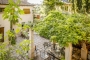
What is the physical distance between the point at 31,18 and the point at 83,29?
19222mm

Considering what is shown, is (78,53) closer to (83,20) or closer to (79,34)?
(83,20)

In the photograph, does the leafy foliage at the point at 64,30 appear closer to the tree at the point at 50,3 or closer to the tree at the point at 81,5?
the tree at the point at 81,5

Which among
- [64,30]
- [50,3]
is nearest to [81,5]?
[50,3]

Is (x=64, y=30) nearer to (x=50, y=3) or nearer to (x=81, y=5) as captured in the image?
(x=81, y=5)

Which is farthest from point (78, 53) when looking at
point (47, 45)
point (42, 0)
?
point (42, 0)

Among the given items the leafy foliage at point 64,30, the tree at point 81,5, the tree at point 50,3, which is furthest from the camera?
the tree at point 50,3

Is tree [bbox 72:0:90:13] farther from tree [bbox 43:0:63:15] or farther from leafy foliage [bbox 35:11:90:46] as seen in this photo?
leafy foliage [bbox 35:11:90:46]

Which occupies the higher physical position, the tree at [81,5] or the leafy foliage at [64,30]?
the tree at [81,5]

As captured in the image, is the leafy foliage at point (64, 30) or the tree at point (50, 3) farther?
the tree at point (50, 3)

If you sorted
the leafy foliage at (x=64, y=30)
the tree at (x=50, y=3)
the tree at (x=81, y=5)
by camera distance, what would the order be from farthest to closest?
1. the tree at (x=50, y=3)
2. the tree at (x=81, y=5)
3. the leafy foliage at (x=64, y=30)

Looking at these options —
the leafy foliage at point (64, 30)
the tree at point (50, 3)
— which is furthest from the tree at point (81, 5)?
the leafy foliage at point (64, 30)

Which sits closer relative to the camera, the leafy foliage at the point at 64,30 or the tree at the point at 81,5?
the leafy foliage at the point at 64,30

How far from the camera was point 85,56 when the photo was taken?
13711 mm

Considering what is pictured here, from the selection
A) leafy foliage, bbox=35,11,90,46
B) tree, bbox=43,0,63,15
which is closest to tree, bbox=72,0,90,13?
tree, bbox=43,0,63,15
